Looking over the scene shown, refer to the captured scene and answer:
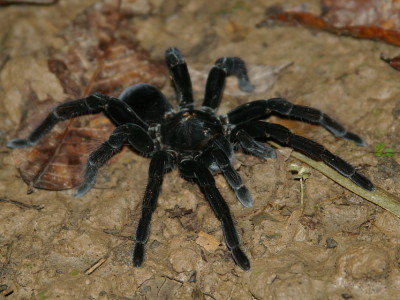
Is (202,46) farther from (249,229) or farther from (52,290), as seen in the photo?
(52,290)

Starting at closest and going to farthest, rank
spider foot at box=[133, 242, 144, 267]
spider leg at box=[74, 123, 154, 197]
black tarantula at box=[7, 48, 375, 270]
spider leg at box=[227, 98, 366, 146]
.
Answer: spider foot at box=[133, 242, 144, 267]
black tarantula at box=[7, 48, 375, 270]
spider leg at box=[74, 123, 154, 197]
spider leg at box=[227, 98, 366, 146]

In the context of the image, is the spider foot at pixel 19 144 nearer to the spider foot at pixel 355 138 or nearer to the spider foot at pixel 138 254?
the spider foot at pixel 138 254

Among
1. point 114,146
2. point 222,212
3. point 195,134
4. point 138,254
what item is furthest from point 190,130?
point 138,254

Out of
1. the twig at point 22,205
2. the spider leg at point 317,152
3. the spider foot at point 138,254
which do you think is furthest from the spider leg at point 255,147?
the twig at point 22,205

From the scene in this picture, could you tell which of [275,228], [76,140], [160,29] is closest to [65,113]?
[76,140]

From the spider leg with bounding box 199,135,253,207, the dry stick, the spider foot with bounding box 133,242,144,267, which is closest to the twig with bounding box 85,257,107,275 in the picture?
the spider foot with bounding box 133,242,144,267

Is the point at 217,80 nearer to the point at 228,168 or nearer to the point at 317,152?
the point at 228,168

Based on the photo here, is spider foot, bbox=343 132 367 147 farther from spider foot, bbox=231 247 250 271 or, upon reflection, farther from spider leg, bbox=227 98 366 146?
spider foot, bbox=231 247 250 271
